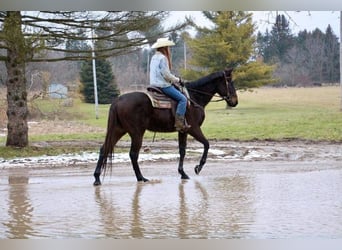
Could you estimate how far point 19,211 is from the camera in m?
4.48

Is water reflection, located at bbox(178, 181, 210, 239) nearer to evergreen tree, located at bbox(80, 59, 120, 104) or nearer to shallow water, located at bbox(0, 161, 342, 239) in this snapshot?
shallow water, located at bbox(0, 161, 342, 239)

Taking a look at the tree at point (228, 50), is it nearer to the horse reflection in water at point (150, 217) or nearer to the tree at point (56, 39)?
the tree at point (56, 39)

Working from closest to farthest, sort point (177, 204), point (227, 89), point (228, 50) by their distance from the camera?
point (177, 204) < point (227, 89) < point (228, 50)

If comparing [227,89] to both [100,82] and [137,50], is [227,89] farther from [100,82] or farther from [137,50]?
[100,82]

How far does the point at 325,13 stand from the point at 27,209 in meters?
4.24

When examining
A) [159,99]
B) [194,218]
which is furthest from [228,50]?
[194,218]

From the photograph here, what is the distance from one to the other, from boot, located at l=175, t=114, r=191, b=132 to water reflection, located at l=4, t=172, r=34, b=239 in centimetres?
148

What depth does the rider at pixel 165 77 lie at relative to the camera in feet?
18.2

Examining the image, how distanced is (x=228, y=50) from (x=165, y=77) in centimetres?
138

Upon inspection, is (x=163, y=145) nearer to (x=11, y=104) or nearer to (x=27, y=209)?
(x=11, y=104)

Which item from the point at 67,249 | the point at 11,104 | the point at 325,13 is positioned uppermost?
the point at 325,13

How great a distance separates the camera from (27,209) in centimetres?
454

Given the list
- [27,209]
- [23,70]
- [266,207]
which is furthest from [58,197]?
[23,70]

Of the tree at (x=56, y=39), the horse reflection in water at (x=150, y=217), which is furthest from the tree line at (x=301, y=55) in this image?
the horse reflection in water at (x=150, y=217)
